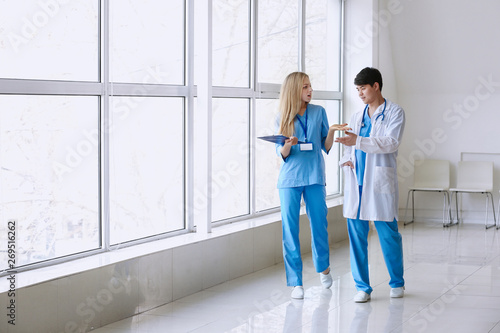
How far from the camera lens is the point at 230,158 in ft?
20.9

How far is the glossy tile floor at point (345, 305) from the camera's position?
4.33 metres

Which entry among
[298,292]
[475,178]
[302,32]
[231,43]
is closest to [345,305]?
[298,292]

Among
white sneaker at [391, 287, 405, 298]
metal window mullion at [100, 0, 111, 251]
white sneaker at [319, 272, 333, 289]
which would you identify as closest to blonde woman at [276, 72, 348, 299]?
white sneaker at [319, 272, 333, 289]

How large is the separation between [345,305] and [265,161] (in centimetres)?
237

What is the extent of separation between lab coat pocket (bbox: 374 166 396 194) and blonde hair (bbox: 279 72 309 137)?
626mm

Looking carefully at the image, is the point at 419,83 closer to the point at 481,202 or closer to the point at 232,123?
the point at 481,202

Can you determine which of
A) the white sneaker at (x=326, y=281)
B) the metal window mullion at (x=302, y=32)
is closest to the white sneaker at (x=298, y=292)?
the white sneaker at (x=326, y=281)

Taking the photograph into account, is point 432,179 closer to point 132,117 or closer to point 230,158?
point 230,158

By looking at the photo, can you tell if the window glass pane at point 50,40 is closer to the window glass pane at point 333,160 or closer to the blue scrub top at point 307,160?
the blue scrub top at point 307,160

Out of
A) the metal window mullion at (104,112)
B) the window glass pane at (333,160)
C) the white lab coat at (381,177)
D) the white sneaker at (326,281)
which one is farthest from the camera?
the window glass pane at (333,160)

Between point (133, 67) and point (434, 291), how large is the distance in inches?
101

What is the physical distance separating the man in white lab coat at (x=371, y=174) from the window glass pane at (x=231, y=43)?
5.02 ft

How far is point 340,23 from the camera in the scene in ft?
28.1

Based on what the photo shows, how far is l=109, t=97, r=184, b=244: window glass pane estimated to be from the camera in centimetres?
494
